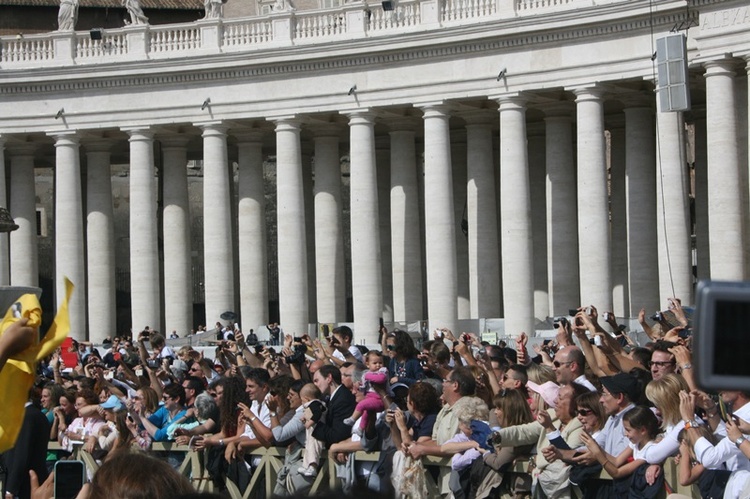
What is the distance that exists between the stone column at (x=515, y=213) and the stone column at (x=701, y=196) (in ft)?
32.5

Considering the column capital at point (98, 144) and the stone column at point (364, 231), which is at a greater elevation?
the column capital at point (98, 144)

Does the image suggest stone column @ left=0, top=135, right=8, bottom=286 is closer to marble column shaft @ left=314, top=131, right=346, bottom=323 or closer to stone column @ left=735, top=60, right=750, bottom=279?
marble column shaft @ left=314, top=131, right=346, bottom=323

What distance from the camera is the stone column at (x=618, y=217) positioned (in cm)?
7356

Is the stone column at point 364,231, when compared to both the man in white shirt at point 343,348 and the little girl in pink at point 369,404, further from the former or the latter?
the little girl in pink at point 369,404

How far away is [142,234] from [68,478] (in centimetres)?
6210

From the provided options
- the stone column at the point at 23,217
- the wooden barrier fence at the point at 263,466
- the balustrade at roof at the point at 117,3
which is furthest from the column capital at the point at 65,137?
the wooden barrier fence at the point at 263,466

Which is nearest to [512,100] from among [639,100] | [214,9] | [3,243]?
[639,100]

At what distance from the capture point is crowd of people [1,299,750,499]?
18562 millimetres

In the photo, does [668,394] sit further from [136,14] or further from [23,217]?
[23,217]

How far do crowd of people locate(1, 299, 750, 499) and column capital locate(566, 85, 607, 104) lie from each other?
35137 millimetres

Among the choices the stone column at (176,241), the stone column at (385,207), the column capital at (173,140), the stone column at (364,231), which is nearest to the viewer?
the stone column at (364,231)

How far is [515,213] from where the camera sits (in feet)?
222

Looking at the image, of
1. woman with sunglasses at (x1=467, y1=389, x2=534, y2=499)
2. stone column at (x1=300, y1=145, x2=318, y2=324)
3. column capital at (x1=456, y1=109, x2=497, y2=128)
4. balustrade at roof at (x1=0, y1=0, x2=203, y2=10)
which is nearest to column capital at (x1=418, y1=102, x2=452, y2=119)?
column capital at (x1=456, y1=109, x2=497, y2=128)

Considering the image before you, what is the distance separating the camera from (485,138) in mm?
73938
